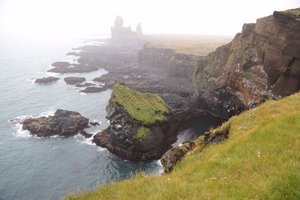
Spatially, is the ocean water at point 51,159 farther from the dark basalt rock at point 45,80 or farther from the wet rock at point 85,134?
the dark basalt rock at point 45,80

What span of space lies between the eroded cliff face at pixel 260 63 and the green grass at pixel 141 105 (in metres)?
17.5

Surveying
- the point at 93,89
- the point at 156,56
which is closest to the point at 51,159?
the point at 93,89

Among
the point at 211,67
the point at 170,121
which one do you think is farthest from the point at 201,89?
the point at 170,121

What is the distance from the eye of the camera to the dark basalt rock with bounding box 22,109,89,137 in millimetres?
67250

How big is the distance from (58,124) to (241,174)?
60757mm

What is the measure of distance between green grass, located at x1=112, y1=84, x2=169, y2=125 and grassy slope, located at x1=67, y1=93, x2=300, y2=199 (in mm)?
44037

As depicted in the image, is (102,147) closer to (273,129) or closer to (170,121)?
(170,121)

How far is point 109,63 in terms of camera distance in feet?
520

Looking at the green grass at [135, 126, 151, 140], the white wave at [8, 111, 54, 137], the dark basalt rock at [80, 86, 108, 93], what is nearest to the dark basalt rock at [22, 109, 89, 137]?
the white wave at [8, 111, 54, 137]

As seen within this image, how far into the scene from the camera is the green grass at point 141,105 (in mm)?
62372

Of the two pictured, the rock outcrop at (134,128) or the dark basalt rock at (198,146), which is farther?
the rock outcrop at (134,128)

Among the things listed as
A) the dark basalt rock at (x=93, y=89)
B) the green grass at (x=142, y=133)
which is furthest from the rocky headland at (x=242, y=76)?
the dark basalt rock at (x=93, y=89)

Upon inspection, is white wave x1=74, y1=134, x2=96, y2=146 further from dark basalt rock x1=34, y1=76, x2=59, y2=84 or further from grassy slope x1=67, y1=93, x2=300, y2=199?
dark basalt rock x1=34, y1=76, x2=59, y2=84

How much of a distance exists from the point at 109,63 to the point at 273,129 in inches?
5742
